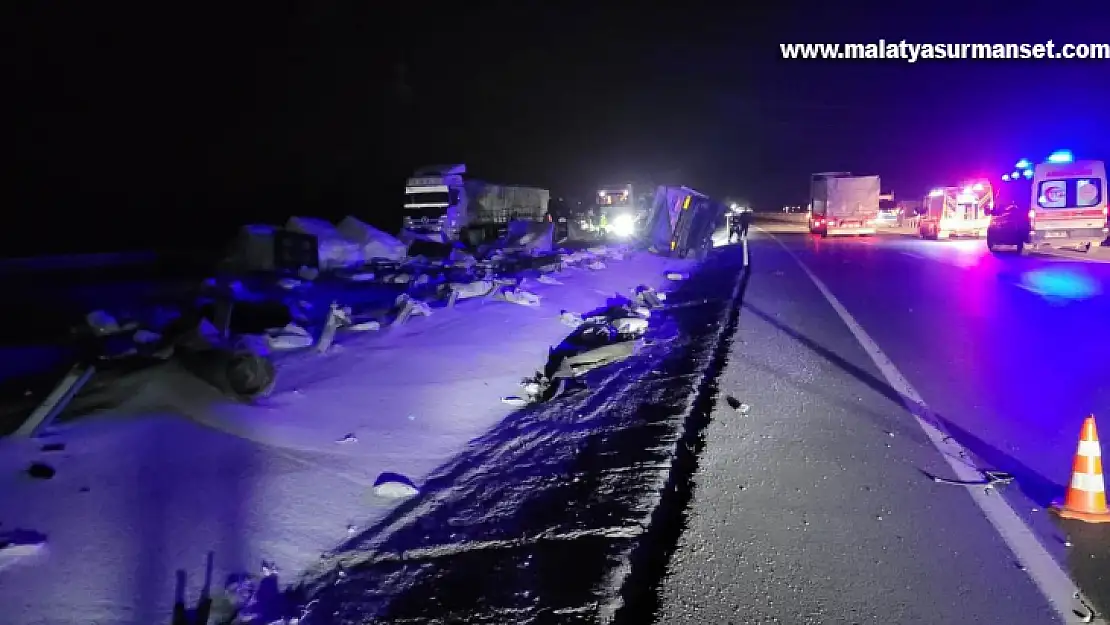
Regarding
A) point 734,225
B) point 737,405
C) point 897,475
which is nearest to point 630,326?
point 737,405

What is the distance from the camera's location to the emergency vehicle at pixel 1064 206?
21703 mm

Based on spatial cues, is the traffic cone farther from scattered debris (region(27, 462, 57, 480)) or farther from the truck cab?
the truck cab

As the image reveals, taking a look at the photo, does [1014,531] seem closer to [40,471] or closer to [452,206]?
[40,471]

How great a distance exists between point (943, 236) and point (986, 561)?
3657cm

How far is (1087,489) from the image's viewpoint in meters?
4.54

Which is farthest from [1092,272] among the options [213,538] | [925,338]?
[213,538]

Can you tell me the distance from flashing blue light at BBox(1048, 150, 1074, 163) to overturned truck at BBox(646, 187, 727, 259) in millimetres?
9929

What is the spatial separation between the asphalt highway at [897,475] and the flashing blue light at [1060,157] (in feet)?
44.6

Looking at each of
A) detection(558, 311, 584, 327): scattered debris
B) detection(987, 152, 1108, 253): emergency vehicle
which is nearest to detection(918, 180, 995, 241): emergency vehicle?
detection(987, 152, 1108, 253): emergency vehicle

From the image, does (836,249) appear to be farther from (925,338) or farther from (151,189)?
(151,189)

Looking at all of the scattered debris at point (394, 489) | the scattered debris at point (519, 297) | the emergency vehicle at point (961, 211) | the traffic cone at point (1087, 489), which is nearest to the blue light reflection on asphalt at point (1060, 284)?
the scattered debris at point (519, 297)

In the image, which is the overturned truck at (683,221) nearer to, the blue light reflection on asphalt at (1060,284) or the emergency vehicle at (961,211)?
the blue light reflection on asphalt at (1060,284)

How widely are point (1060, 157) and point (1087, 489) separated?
22.5 m

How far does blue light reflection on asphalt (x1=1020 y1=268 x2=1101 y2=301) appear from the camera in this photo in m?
13.5
